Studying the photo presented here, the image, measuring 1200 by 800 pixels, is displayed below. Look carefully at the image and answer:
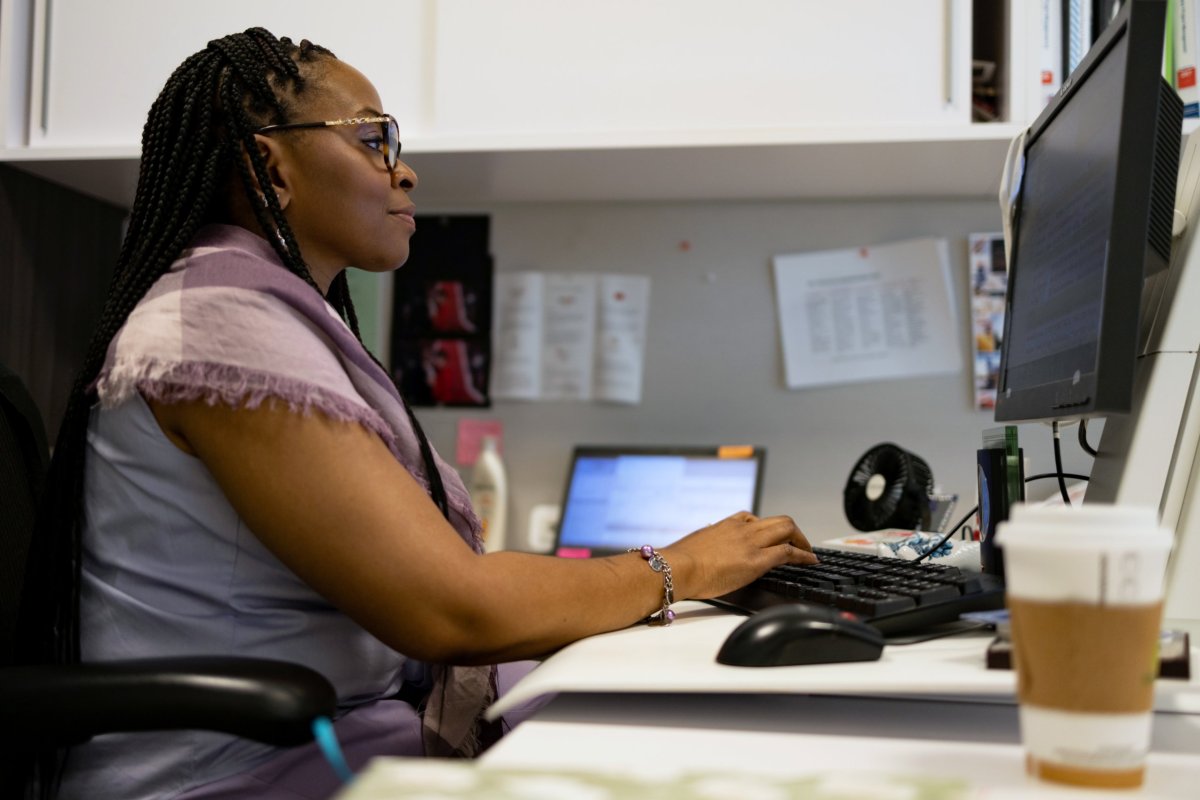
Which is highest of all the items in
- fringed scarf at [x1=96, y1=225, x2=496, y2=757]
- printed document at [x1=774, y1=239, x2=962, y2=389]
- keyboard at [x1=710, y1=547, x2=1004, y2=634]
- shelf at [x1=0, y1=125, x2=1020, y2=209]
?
shelf at [x1=0, y1=125, x2=1020, y2=209]

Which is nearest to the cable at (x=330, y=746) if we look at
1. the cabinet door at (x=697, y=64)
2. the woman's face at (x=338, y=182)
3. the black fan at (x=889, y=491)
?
the woman's face at (x=338, y=182)

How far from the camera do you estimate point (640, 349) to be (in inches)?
74.8

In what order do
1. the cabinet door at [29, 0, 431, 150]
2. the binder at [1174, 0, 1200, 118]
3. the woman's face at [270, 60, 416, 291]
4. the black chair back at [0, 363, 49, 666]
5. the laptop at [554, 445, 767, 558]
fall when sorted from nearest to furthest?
the black chair back at [0, 363, 49, 666] → the woman's face at [270, 60, 416, 291] → the binder at [1174, 0, 1200, 118] → the cabinet door at [29, 0, 431, 150] → the laptop at [554, 445, 767, 558]

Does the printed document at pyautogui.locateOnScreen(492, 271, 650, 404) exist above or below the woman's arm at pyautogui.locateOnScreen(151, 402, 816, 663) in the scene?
above

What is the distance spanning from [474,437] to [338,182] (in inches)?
33.8

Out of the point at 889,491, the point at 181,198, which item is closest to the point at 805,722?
the point at 181,198

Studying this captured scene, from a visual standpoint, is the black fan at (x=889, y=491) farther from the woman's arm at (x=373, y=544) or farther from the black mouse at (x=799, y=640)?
the black mouse at (x=799, y=640)

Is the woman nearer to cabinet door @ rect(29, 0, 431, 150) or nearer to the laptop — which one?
cabinet door @ rect(29, 0, 431, 150)

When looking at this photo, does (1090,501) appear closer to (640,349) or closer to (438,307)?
(640,349)

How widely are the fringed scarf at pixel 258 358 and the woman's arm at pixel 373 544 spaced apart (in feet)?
0.05

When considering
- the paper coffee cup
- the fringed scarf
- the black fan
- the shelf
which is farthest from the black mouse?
the shelf

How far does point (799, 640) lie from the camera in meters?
0.63

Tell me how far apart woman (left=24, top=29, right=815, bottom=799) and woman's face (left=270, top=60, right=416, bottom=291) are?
5 cm

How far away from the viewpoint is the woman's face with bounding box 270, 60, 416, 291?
109 cm
